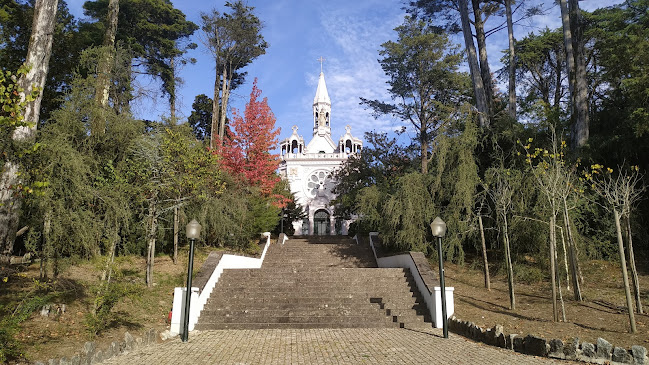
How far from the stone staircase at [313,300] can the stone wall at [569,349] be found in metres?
2.40

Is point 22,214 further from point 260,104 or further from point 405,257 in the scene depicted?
point 260,104

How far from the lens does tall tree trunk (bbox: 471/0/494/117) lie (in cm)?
1850

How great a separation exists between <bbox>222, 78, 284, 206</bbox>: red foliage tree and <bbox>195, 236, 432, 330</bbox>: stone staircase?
7.71m

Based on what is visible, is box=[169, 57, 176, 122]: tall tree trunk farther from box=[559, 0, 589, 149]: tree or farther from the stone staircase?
box=[559, 0, 589, 149]: tree

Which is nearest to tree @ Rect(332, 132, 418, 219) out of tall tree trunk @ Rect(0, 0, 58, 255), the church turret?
tall tree trunk @ Rect(0, 0, 58, 255)

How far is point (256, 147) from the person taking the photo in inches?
818

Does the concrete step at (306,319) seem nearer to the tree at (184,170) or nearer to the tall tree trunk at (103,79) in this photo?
A: the tree at (184,170)

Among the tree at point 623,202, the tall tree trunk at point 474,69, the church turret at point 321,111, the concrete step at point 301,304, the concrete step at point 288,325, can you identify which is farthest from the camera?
the church turret at point 321,111

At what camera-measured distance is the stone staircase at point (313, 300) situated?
31.8 ft

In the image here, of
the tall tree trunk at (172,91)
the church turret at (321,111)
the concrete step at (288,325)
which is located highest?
the church turret at (321,111)

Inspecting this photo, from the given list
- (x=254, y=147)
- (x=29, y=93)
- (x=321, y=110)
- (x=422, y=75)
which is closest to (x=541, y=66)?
(x=422, y=75)

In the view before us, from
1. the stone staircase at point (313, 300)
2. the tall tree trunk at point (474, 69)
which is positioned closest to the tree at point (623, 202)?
the stone staircase at point (313, 300)

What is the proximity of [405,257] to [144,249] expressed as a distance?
903 centimetres

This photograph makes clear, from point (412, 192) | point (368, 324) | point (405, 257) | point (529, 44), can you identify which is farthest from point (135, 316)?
point (529, 44)
